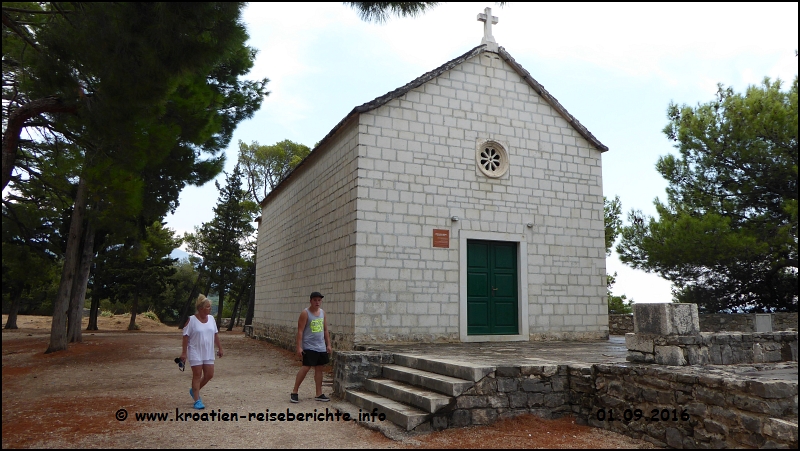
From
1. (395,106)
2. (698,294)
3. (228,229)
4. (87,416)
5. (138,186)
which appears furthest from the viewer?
(228,229)

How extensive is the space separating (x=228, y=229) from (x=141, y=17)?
28.1m

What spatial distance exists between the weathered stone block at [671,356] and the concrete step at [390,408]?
2.61 metres

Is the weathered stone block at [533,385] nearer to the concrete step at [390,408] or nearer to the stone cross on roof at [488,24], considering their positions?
the concrete step at [390,408]

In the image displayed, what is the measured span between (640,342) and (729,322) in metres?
13.1

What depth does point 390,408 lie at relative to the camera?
6.18 m

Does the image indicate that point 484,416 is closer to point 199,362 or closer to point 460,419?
point 460,419

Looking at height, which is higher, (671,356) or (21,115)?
(21,115)

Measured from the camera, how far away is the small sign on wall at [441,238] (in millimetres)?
10742

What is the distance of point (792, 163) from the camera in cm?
1722

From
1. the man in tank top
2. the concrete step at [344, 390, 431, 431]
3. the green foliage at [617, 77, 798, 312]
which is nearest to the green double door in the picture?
the concrete step at [344, 390, 431, 431]

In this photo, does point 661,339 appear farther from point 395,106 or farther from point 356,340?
point 395,106

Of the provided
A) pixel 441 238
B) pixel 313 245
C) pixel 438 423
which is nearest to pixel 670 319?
pixel 438 423

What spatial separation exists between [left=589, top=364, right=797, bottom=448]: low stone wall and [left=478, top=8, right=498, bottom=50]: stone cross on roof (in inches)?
322

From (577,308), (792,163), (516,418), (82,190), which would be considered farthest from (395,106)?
(792,163)
